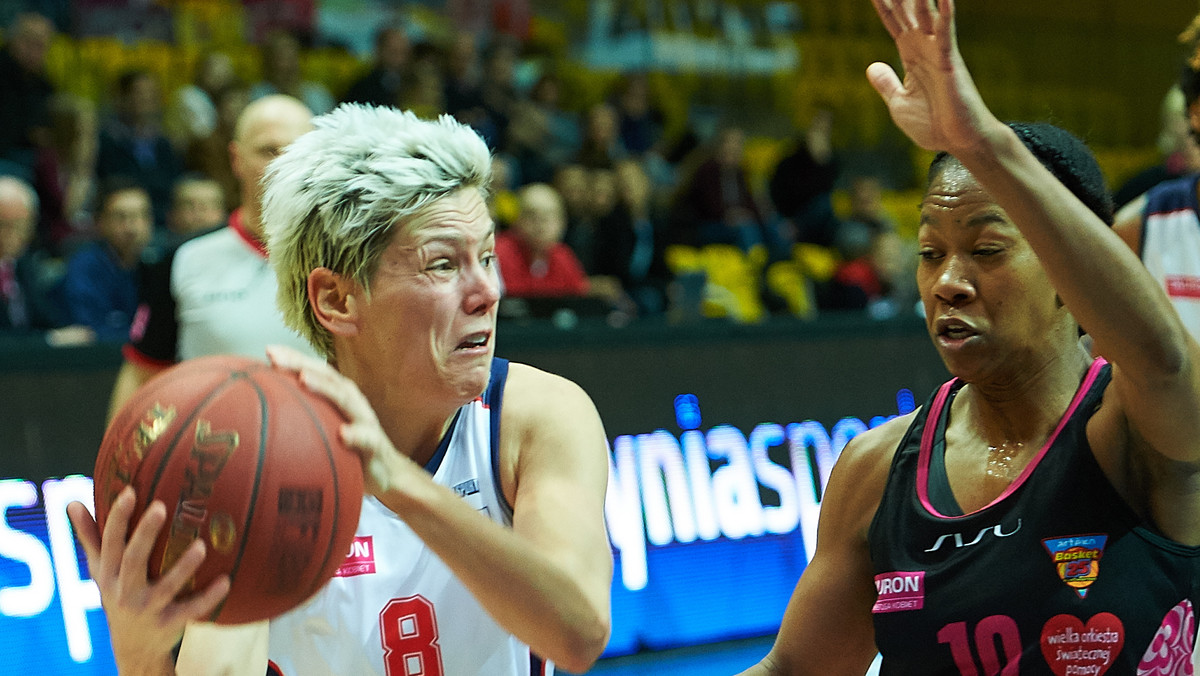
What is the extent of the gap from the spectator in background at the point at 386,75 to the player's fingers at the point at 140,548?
737cm

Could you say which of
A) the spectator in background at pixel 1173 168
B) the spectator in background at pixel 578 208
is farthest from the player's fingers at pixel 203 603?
the spectator in background at pixel 578 208

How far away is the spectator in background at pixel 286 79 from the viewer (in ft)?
29.1

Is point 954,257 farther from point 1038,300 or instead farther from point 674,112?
point 674,112

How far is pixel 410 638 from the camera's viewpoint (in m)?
2.18

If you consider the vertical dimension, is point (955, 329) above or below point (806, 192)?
below

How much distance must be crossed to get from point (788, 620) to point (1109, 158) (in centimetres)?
1256

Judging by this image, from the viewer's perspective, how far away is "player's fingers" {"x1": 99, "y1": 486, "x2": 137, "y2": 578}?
1.66m

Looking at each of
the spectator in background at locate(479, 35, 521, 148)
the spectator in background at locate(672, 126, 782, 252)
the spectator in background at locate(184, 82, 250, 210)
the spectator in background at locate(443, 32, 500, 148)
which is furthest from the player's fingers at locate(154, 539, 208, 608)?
the spectator in background at locate(672, 126, 782, 252)

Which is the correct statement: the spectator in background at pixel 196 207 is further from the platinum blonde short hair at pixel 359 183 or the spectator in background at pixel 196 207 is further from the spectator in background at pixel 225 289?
the platinum blonde short hair at pixel 359 183

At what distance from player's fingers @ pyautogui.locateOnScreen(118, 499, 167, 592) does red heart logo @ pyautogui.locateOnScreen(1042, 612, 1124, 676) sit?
1291 millimetres

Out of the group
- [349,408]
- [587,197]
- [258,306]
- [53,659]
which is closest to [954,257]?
[349,408]

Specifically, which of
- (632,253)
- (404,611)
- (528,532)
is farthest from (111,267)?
(528,532)

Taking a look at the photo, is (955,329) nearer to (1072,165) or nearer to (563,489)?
(1072,165)

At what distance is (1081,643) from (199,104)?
783 centimetres
